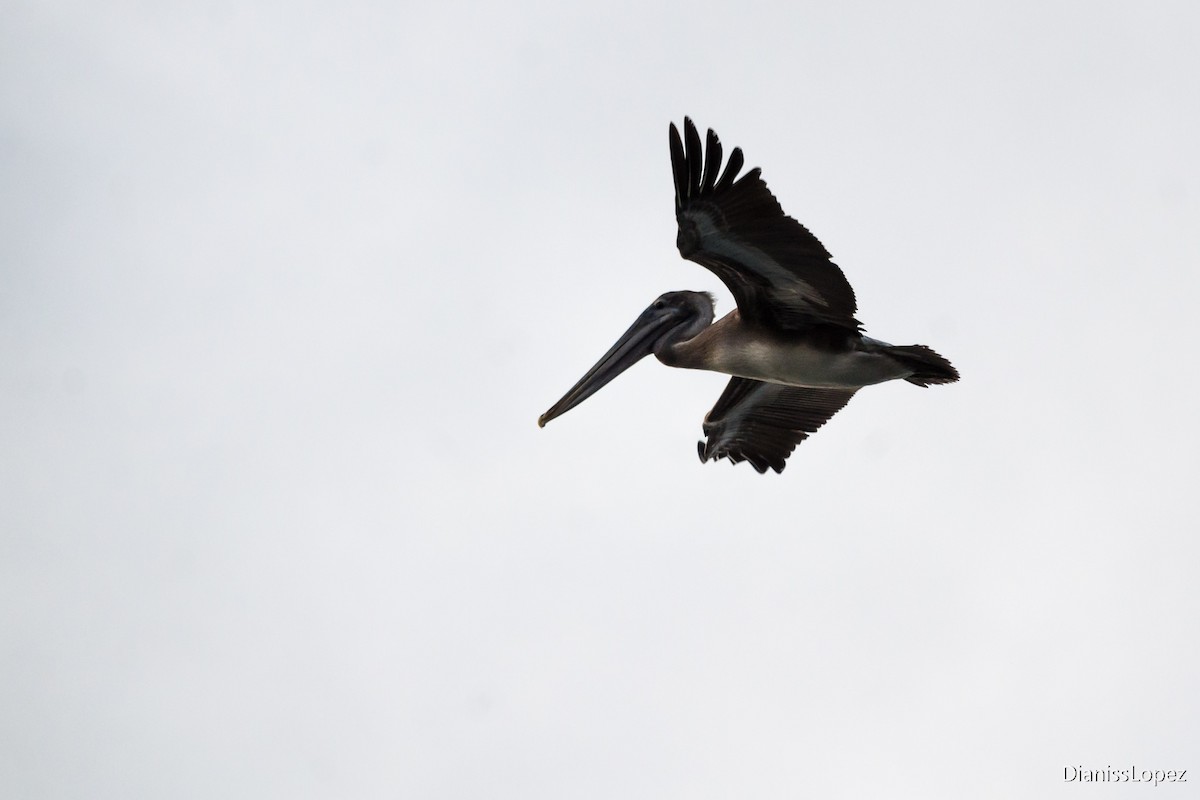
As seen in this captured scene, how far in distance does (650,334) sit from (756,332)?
1.53 metres

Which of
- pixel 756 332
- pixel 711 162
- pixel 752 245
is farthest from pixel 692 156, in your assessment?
pixel 756 332

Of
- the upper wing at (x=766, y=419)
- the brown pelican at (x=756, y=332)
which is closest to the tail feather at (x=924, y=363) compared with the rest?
the brown pelican at (x=756, y=332)

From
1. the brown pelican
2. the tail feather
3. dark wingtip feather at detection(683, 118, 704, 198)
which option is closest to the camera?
dark wingtip feather at detection(683, 118, 704, 198)

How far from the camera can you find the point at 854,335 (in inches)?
486

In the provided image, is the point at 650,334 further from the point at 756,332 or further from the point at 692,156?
the point at 692,156

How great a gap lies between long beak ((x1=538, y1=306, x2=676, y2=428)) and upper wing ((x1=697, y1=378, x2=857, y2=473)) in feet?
3.36

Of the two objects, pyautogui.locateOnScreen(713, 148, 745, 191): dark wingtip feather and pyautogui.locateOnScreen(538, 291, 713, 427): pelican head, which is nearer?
pyautogui.locateOnScreen(713, 148, 745, 191): dark wingtip feather

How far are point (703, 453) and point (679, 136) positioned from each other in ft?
15.4

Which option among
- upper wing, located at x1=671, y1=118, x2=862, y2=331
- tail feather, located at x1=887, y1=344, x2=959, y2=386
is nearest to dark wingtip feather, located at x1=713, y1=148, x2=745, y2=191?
upper wing, located at x1=671, y1=118, x2=862, y2=331

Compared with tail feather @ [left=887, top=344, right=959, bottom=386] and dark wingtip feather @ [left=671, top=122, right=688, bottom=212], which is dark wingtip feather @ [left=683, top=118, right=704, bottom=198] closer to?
dark wingtip feather @ [left=671, top=122, right=688, bottom=212]

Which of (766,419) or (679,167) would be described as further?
(766,419)

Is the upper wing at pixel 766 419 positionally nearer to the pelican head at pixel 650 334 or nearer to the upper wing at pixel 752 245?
the pelican head at pixel 650 334

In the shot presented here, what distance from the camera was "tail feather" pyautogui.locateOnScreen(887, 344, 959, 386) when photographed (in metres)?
12.1

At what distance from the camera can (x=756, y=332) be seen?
12.5 metres
